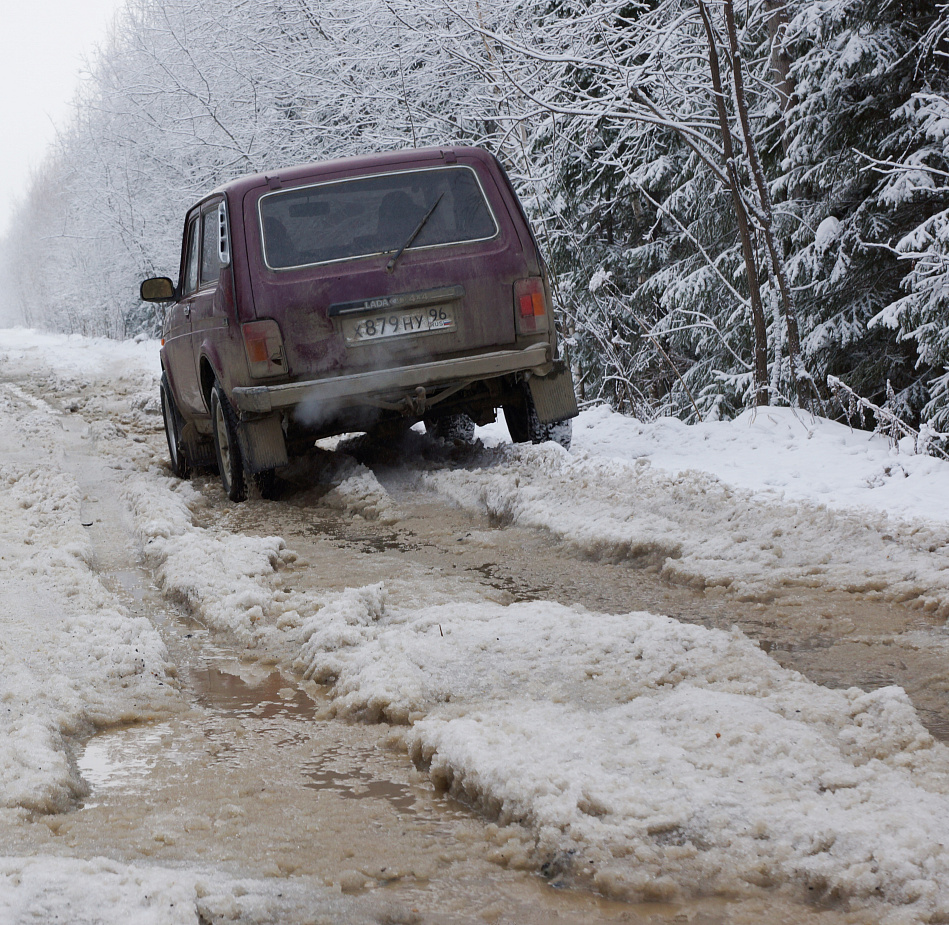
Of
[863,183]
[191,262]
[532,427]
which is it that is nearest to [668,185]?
[863,183]

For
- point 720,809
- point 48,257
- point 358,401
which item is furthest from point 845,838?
point 48,257

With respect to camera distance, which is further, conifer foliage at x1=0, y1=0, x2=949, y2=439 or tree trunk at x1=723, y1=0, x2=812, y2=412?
conifer foliage at x1=0, y1=0, x2=949, y2=439

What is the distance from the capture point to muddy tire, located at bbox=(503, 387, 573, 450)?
707 cm

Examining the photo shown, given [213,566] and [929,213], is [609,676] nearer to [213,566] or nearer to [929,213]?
[213,566]

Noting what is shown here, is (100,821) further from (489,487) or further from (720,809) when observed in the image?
(489,487)

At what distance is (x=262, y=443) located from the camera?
6379 mm

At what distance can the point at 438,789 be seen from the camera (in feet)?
8.61

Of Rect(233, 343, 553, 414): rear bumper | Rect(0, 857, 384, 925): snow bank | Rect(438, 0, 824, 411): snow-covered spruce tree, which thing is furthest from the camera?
Rect(438, 0, 824, 411): snow-covered spruce tree

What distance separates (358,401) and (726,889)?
15.0ft

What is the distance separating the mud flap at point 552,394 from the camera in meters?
6.73

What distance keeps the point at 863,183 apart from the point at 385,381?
5.70m

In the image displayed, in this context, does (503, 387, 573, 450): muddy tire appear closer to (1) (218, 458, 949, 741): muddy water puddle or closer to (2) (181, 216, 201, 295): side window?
(1) (218, 458, 949, 741): muddy water puddle

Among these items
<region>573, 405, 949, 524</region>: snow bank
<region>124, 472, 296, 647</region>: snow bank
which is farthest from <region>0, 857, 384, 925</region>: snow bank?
<region>573, 405, 949, 524</region>: snow bank

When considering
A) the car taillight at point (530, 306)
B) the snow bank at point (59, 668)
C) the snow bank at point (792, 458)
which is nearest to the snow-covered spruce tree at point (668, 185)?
the snow bank at point (792, 458)
